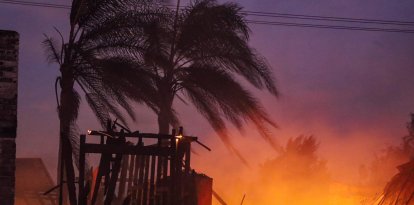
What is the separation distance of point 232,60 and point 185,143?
6011mm

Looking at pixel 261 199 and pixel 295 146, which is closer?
pixel 261 199

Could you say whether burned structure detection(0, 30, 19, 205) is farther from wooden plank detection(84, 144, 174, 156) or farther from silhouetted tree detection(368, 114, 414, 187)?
silhouetted tree detection(368, 114, 414, 187)

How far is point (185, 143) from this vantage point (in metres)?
10.0

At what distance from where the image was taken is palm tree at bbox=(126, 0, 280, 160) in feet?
49.8

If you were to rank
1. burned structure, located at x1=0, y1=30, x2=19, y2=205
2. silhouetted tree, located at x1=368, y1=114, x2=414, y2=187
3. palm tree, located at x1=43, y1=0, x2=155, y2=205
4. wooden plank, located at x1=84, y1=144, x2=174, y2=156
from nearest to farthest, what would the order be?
burned structure, located at x1=0, y1=30, x2=19, y2=205 → wooden plank, located at x1=84, y1=144, x2=174, y2=156 → palm tree, located at x1=43, y1=0, x2=155, y2=205 → silhouetted tree, located at x1=368, y1=114, x2=414, y2=187

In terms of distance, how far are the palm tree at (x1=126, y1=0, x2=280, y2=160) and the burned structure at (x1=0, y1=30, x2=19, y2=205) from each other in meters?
6.02

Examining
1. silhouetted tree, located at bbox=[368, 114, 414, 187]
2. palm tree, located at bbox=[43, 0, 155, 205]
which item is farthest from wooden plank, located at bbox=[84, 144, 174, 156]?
silhouetted tree, located at bbox=[368, 114, 414, 187]

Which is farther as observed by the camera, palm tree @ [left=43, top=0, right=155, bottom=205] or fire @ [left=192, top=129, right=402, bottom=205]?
fire @ [left=192, top=129, right=402, bottom=205]

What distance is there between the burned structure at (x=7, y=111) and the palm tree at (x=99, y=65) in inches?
181

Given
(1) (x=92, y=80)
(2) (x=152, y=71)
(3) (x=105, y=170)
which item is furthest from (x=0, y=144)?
(2) (x=152, y=71)

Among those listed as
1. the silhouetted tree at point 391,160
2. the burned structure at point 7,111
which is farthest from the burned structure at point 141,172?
the silhouetted tree at point 391,160

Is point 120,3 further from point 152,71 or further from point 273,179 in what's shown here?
point 273,179

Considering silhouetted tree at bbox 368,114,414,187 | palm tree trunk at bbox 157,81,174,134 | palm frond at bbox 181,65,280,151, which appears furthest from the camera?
silhouetted tree at bbox 368,114,414,187

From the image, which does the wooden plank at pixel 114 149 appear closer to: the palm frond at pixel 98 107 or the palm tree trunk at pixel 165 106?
the palm frond at pixel 98 107
